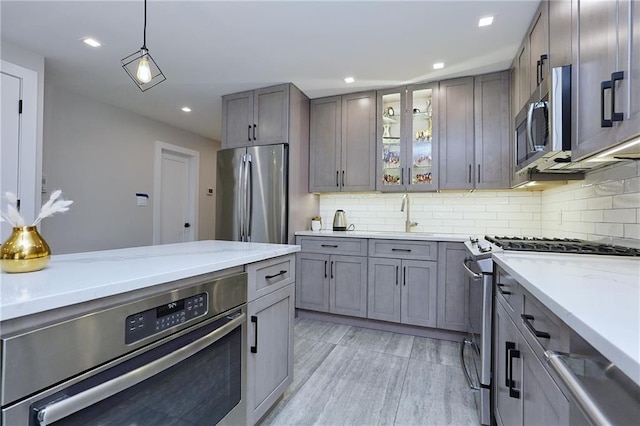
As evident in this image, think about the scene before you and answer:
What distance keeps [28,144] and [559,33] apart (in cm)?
407

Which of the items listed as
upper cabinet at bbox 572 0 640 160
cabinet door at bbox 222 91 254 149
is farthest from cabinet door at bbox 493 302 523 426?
cabinet door at bbox 222 91 254 149

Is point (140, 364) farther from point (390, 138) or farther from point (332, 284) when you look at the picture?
point (390, 138)

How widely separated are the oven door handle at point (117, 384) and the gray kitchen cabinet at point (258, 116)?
2.50 meters

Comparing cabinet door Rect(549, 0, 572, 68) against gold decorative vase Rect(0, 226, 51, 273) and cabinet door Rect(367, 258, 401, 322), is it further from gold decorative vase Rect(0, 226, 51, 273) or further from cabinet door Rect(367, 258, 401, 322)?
gold decorative vase Rect(0, 226, 51, 273)

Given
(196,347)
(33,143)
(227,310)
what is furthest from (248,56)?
(196,347)

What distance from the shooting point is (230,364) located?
124 cm

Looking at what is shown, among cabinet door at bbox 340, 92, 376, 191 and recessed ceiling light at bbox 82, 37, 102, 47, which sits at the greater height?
recessed ceiling light at bbox 82, 37, 102, 47

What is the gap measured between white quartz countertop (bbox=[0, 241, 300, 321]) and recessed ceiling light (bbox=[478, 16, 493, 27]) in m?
2.30

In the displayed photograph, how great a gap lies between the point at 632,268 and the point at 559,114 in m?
0.78

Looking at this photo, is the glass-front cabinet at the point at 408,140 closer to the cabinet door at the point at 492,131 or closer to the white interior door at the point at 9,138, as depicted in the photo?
the cabinet door at the point at 492,131

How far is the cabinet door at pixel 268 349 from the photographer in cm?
136

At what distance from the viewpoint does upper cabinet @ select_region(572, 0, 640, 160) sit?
931mm

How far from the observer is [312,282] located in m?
3.19

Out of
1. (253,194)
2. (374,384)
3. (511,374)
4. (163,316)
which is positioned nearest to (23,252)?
(163,316)
